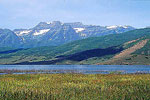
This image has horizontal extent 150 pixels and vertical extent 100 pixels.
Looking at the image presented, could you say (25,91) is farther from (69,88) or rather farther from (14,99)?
(69,88)

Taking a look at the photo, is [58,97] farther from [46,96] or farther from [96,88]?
[96,88]

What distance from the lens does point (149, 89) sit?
4597 centimetres

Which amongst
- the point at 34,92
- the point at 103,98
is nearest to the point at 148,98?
the point at 103,98

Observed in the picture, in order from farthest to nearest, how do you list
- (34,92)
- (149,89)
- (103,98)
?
(149,89) < (34,92) < (103,98)

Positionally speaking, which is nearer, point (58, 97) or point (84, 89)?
point (58, 97)

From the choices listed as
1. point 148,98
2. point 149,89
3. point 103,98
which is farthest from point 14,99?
point 149,89

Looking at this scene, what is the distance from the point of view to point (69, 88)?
47.1m

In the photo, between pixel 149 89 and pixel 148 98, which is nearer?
pixel 148 98

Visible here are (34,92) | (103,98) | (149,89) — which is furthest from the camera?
(149,89)

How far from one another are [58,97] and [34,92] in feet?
18.2

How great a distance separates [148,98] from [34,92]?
17474mm

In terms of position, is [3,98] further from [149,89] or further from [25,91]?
[149,89]

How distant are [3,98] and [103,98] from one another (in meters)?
14.5

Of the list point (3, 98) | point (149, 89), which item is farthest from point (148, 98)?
point (3, 98)
